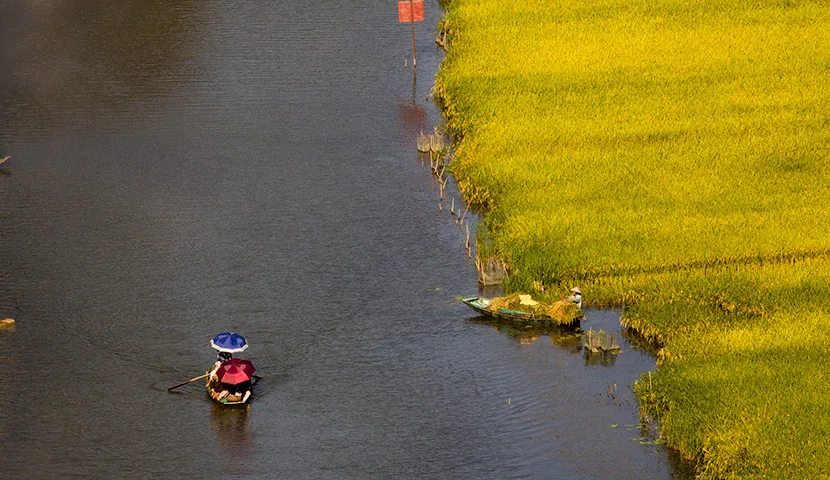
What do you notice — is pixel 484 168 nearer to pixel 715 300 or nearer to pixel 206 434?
pixel 715 300

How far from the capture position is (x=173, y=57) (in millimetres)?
41250

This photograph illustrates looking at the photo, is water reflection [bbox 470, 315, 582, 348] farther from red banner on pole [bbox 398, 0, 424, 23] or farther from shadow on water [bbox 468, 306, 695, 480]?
red banner on pole [bbox 398, 0, 424, 23]

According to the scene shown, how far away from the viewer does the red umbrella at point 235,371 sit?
2036cm

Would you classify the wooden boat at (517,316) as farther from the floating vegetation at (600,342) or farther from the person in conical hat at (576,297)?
the floating vegetation at (600,342)

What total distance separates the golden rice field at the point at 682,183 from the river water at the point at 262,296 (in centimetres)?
105

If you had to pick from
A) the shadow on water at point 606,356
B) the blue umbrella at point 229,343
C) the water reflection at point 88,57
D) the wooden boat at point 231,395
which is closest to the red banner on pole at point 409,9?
the water reflection at point 88,57

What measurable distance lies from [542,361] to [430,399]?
7.74 ft

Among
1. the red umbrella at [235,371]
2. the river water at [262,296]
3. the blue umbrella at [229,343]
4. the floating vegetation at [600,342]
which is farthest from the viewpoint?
the floating vegetation at [600,342]

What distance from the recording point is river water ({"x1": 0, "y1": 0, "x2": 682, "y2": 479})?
19.5 meters

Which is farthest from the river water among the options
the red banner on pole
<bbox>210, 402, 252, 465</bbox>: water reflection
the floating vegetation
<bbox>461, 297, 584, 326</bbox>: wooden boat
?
the red banner on pole

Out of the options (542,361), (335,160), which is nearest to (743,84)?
(335,160)

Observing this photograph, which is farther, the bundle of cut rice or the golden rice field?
the bundle of cut rice

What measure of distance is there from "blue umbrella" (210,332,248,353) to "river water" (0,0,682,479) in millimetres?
828

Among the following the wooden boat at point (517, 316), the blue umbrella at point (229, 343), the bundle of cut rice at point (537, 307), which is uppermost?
the blue umbrella at point (229, 343)
